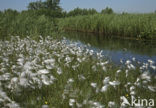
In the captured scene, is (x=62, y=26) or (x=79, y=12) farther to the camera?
(x=79, y=12)

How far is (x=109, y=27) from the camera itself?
13.5 meters

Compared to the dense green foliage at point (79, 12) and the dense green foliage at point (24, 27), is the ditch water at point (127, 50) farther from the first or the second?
the dense green foliage at point (79, 12)

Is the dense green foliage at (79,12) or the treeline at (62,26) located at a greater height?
the dense green foliage at (79,12)

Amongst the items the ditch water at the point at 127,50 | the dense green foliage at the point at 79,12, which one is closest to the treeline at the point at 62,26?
→ the ditch water at the point at 127,50

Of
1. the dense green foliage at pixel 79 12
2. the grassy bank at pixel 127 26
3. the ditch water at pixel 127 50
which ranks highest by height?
the dense green foliage at pixel 79 12

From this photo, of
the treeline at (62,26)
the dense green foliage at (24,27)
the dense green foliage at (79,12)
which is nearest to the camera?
the dense green foliage at (24,27)

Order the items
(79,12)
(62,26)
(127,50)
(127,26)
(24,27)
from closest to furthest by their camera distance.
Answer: (127,50) < (24,27) < (62,26) < (127,26) < (79,12)

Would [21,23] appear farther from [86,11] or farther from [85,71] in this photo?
[86,11]

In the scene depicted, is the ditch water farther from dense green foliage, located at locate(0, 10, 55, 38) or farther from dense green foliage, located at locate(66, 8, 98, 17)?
dense green foliage, located at locate(66, 8, 98, 17)

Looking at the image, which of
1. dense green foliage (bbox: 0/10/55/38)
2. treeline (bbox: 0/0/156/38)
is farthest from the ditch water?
dense green foliage (bbox: 0/10/55/38)

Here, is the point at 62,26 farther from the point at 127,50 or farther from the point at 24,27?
the point at 127,50

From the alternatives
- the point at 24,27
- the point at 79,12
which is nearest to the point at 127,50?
the point at 24,27

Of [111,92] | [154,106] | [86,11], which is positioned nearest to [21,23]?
[111,92]

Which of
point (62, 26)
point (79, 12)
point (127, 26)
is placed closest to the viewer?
point (62, 26)
